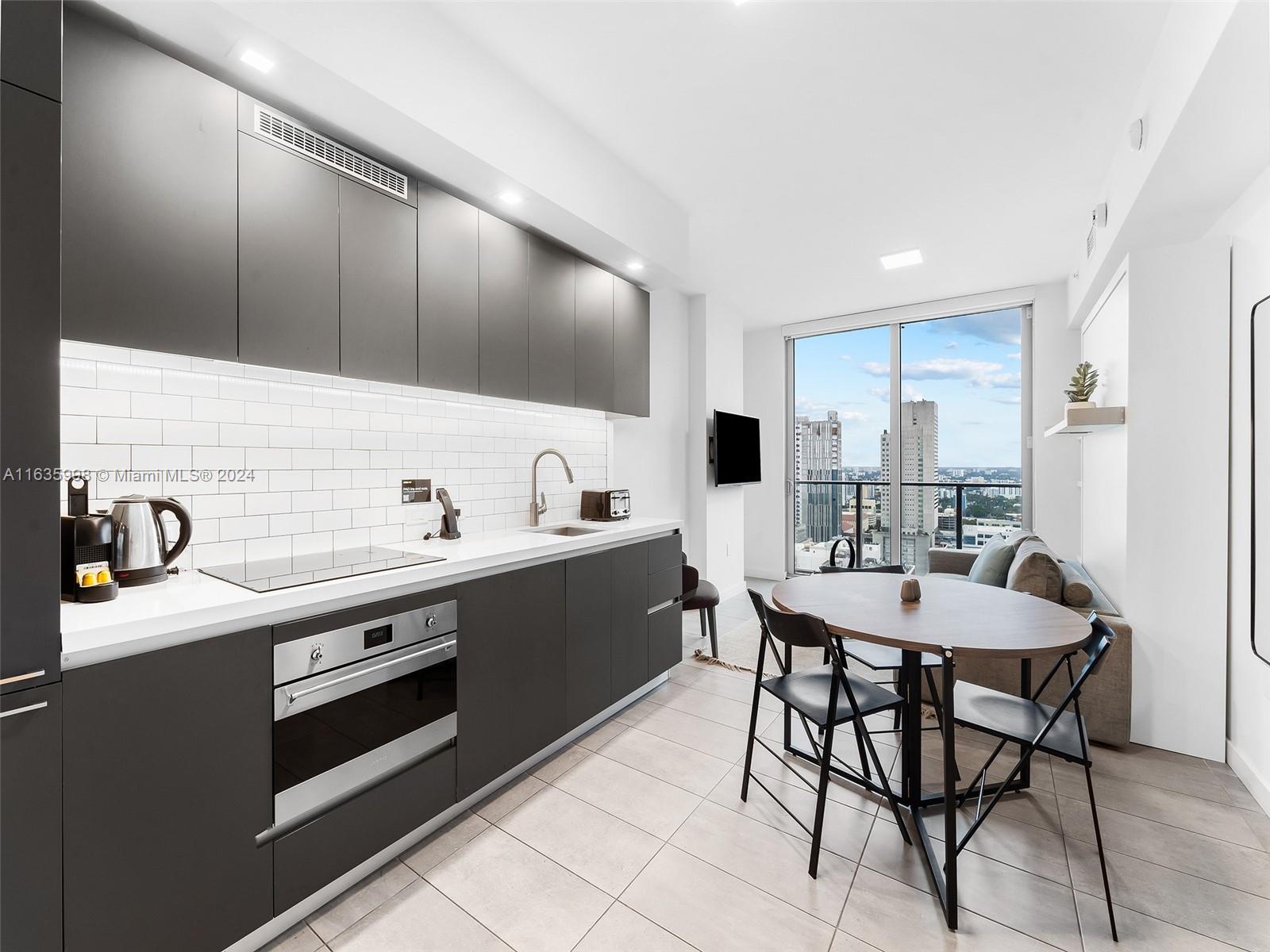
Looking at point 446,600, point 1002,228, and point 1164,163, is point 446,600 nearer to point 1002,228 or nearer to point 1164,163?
point 1164,163

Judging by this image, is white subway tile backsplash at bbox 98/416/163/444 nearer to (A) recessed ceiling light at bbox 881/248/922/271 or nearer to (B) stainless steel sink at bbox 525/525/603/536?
(B) stainless steel sink at bbox 525/525/603/536

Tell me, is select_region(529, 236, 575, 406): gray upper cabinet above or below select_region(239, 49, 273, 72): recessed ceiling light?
below

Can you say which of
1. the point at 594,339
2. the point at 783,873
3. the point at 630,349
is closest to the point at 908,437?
the point at 630,349

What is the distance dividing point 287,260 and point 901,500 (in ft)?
18.6

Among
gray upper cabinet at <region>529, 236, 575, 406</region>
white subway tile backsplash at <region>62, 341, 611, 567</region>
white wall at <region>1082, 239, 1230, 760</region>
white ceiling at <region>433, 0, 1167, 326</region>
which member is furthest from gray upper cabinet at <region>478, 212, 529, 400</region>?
white wall at <region>1082, 239, 1230, 760</region>

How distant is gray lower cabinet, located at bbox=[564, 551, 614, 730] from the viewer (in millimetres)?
2551

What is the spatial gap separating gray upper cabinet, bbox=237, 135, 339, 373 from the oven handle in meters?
1.03

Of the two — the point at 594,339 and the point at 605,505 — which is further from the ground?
the point at 594,339

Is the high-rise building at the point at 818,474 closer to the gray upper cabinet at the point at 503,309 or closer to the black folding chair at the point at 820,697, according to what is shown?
the black folding chair at the point at 820,697

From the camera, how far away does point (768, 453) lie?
21.3 ft

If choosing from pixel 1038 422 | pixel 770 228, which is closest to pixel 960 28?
pixel 770 228

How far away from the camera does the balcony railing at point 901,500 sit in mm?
5359

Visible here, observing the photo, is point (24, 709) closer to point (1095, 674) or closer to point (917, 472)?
point (1095, 674)

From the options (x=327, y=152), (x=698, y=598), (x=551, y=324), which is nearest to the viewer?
(x=327, y=152)
